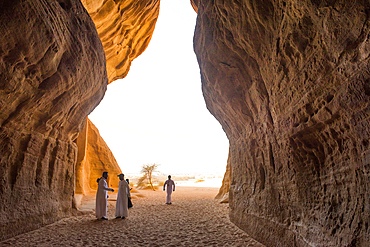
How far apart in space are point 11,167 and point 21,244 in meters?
2.12

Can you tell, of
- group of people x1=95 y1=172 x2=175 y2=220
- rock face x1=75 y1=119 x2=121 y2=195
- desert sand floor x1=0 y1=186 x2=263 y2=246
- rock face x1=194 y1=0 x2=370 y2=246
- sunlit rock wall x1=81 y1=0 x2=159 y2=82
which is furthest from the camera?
rock face x1=75 y1=119 x2=121 y2=195

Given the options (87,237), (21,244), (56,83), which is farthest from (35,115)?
(87,237)

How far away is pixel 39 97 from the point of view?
235 inches

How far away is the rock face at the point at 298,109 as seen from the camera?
9.09 ft

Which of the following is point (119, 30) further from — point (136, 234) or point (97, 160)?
point (97, 160)

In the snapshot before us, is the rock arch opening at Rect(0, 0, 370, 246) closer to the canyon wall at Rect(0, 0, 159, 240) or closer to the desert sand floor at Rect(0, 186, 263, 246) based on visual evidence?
the canyon wall at Rect(0, 0, 159, 240)

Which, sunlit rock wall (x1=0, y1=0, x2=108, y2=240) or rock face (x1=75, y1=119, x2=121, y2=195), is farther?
rock face (x1=75, y1=119, x2=121, y2=195)

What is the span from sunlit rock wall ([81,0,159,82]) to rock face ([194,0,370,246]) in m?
6.68

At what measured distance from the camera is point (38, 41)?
4914 millimetres

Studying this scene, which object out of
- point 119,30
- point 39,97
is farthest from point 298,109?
point 119,30

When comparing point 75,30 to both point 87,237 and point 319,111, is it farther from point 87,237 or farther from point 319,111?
point 319,111

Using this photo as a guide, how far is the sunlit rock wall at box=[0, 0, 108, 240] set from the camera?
15.3 ft

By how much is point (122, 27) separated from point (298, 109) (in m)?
12.7

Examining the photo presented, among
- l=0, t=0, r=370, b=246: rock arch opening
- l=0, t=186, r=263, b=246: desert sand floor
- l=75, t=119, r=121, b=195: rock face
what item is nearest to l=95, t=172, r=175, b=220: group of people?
l=0, t=186, r=263, b=246: desert sand floor
